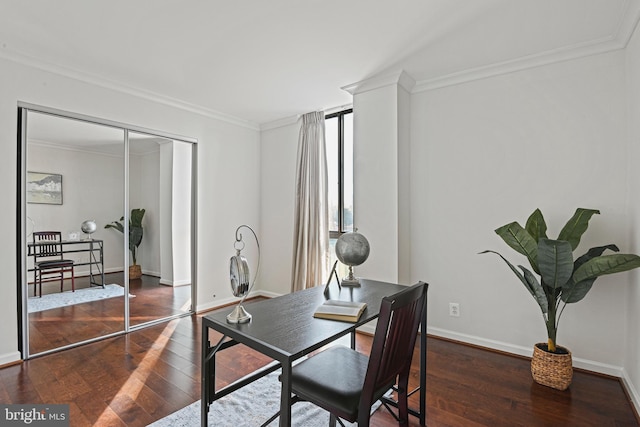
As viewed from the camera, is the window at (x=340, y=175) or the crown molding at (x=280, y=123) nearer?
the window at (x=340, y=175)

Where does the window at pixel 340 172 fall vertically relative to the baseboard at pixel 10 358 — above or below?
above

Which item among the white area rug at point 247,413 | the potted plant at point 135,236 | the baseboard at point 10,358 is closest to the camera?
the white area rug at point 247,413

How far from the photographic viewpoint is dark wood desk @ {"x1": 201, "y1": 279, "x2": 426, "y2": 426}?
1.28 m

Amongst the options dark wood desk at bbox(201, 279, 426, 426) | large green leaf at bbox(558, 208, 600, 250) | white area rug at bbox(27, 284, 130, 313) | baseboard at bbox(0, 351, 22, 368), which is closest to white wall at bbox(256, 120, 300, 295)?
white area rug at bbox(27, 284, 130, 313)

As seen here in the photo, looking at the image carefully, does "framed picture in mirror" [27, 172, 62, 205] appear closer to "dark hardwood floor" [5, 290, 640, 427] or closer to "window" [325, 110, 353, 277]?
"dark hardwood floor" [5, 290, 640, 427]

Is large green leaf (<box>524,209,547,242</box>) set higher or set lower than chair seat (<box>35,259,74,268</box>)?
higher

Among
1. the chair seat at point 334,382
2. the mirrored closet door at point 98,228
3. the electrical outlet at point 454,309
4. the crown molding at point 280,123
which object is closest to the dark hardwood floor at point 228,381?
→ the electrical outlet at point 454,309

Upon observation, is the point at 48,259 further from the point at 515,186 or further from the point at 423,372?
the point at 515,186

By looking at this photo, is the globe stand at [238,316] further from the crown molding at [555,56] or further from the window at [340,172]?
the crown molding at [555,56]

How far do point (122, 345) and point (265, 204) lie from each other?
2.48 metres

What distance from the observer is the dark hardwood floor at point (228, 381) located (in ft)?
6.59

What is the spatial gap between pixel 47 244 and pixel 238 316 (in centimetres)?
250

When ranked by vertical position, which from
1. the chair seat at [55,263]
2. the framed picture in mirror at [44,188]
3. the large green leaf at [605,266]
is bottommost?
the chair seat at [55,263]

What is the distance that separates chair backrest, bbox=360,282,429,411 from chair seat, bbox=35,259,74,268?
10.1ft
